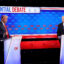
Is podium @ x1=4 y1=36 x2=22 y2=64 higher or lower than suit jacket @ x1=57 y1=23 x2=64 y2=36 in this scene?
lower

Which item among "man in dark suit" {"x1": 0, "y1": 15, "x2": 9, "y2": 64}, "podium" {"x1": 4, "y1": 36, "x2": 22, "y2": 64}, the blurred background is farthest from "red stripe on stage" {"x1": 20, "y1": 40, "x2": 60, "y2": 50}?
"man in dark suit" {"x1": 0, "y1": 15, "x2": 9, "y2": 64}

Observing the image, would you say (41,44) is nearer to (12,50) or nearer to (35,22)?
(35,22)

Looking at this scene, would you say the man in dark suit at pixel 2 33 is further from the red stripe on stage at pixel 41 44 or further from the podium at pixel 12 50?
the red stripe on stage at pixel 41 44

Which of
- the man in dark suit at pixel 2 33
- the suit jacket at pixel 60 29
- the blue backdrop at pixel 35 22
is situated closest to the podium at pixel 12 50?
the man in dark suit at pixel 2 33

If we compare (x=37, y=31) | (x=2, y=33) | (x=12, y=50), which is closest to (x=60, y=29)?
(x=37, y=31)

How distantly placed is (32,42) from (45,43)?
279mm

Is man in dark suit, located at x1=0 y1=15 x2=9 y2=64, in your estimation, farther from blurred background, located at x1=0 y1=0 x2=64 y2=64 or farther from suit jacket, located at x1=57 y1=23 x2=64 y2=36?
suit jacket, located at x1=57 y1=23 x2=64 y2=36

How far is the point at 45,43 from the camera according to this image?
8.89 feet

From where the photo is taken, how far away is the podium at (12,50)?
2617mm

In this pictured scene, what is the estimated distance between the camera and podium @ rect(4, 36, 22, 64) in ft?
8.59

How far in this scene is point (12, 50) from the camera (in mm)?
2637

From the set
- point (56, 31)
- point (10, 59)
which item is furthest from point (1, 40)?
point (56, 31)
